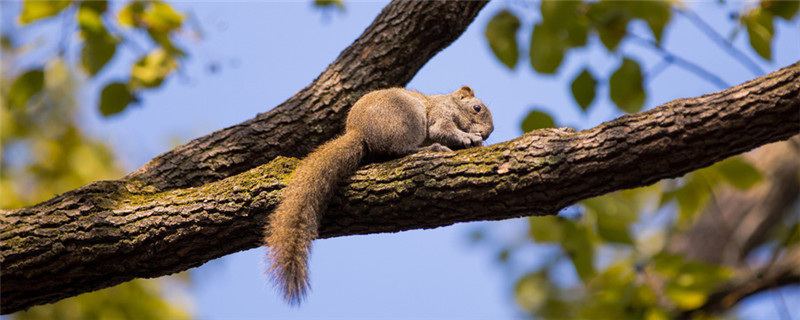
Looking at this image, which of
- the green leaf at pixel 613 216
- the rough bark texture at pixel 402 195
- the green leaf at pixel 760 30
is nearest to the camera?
the rough bark texture at pixel 402 195

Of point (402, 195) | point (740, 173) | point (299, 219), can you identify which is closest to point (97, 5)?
point (299, 219)

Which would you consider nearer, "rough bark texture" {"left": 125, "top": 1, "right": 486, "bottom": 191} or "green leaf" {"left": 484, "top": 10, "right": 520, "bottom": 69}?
"rough bark texture" {"left": 125, "top": 1, "right": 486, "bottom": 191}

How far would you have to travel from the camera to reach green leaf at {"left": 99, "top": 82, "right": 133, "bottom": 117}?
17.0 feet

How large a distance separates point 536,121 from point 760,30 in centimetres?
166

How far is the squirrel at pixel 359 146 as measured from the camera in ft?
11.7

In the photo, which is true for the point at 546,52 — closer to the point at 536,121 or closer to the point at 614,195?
the point at 536,121

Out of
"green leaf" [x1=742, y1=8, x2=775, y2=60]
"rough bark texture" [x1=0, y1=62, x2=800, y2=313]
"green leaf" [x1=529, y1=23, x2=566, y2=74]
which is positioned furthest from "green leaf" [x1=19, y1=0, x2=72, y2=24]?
"green leaf" [x1=742, y1=8, x2=775, y2=60]

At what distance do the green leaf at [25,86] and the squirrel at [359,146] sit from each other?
8.16ft

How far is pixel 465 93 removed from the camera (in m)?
5.88

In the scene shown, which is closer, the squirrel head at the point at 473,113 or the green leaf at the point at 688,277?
the green leaf at the point at 688,277

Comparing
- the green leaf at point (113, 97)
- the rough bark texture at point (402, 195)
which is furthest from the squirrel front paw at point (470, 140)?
the green leaf at point (113, 97)

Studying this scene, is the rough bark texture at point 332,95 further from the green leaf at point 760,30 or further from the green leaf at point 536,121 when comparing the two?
the green leaf at point 760,30

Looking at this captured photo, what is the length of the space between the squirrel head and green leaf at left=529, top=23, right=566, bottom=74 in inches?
36.7

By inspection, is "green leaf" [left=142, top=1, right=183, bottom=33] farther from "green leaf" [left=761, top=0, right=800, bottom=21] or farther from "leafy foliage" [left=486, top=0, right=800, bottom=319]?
"green leaf" [left=761, top=0, right=800, bottom=21]
